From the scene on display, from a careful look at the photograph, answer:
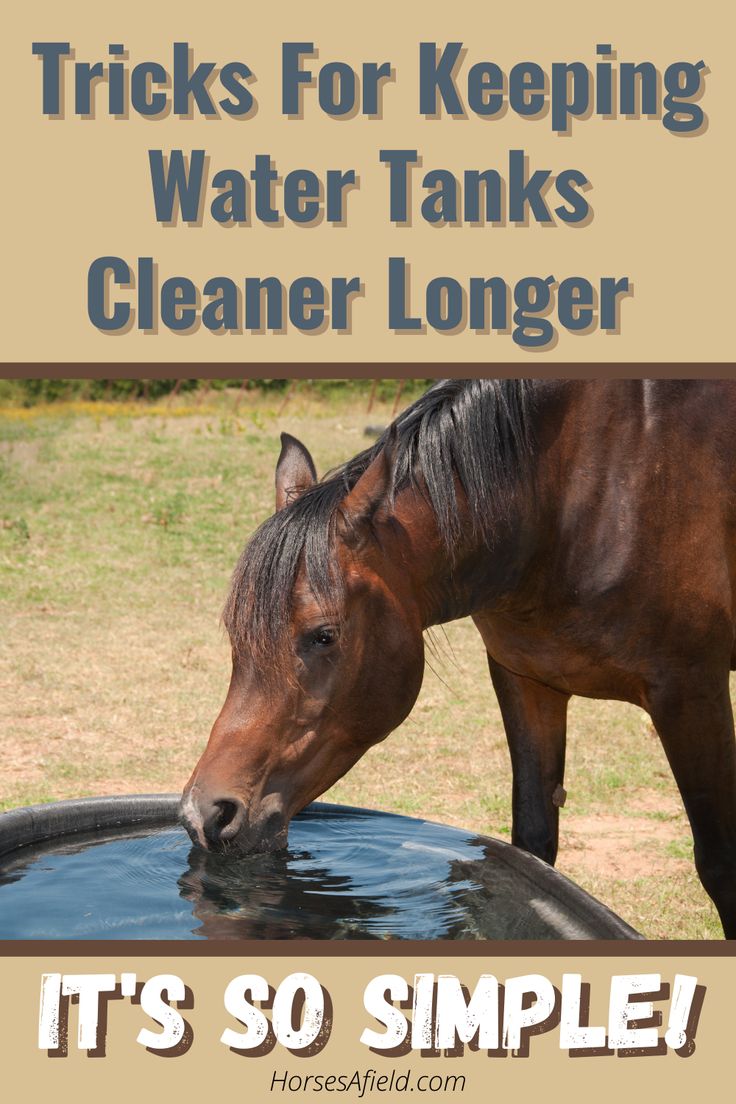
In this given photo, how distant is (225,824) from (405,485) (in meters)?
1.09

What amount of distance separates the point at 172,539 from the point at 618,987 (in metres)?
9.30

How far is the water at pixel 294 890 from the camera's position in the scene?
346cm

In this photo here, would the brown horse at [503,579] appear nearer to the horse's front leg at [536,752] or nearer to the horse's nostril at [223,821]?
the horse's nostril at [223,821]

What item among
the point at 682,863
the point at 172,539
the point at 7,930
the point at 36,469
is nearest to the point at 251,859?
the point at 7,930

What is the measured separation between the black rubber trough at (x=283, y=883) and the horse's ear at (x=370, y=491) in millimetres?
1008

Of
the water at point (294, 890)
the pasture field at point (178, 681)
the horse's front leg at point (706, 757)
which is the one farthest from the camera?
the pasture field at point (178, 681)

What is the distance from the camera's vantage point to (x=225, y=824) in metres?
3.19

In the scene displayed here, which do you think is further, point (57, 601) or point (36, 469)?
point (36, 469)

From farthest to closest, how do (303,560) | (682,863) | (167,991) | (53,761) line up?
(53,761) → (682,863) → (303,560) → (167,991)

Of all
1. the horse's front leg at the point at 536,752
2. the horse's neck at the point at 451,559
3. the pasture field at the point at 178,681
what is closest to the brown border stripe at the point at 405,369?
the horse's neck at the point at 451,559

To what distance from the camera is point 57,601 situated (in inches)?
404

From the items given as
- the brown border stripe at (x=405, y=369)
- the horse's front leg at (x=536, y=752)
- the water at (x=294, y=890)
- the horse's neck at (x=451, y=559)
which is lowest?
the water at (x=294, y=890)

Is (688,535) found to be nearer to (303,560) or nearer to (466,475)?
(466,475)

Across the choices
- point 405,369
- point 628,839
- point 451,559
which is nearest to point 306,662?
point 451,559
